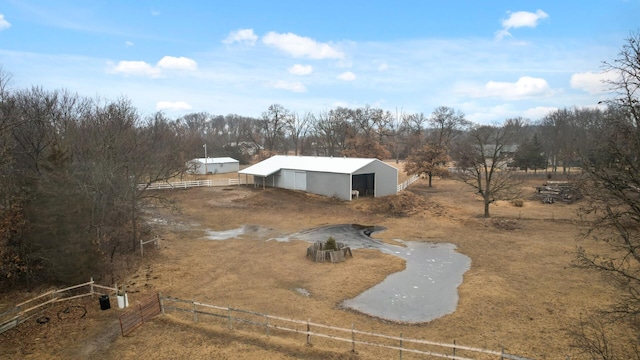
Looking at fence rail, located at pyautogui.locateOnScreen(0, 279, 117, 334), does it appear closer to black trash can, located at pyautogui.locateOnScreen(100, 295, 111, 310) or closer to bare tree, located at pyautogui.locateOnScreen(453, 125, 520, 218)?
black trash can, located at pyautogui.locateOnScreen(100, 295, 111, 310)

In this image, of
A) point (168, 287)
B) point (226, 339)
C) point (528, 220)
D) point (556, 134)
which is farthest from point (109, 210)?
point (556, 134)

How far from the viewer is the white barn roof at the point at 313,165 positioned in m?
33.6

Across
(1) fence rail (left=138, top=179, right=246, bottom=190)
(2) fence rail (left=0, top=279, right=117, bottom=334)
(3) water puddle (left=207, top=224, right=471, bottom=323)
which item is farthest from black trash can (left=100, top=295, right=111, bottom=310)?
(1) fence rail (left=138, top=179, right=246, bottom=190)

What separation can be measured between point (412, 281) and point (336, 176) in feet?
61.0

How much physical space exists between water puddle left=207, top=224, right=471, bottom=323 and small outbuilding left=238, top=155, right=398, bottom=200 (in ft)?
31.5

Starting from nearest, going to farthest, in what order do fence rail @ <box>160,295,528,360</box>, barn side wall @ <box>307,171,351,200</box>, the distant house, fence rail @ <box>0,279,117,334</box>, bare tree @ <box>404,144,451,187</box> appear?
fence rail @ <box>160,295,528,360</box>, fence rail @ <box>0,279,117,334</box>, barn side wall @ <box>307,171,351,200</box>, bare tree @ <box>404,144,451,187</box>, the distant house

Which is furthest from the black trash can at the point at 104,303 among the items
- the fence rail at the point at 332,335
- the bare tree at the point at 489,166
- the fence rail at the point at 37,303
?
the bare tree at the point at 489,166

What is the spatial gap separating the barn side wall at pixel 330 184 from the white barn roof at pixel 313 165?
487 millimetres

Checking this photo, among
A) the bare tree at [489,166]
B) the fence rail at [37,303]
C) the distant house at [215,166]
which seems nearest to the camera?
the fence rail at [37,303]

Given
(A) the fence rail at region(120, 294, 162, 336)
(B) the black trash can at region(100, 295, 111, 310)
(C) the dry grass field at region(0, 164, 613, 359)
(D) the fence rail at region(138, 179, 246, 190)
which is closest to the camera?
(C) the dry grass field at region(0, 164, 613, 359)

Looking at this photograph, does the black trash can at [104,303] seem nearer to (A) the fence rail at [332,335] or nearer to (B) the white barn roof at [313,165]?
(A) the fence rail at [332,335]

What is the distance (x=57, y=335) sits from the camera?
11094 millimetres

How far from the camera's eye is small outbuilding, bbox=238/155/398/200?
3309cm

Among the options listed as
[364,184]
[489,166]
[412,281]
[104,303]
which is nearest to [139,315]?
[104,303]
